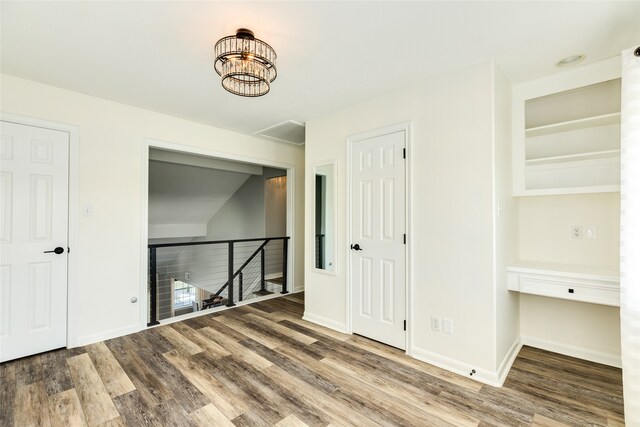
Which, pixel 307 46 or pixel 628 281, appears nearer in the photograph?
pixel 628 281

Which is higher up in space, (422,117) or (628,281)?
(422,117)

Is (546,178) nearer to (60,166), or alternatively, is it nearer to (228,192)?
(60,166)

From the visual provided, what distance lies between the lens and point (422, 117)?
2668mm

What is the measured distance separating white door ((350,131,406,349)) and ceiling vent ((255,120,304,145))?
111 cm

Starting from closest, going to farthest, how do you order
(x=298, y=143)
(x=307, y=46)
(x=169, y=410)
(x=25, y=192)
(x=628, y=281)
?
(x=628, y=281) → (x=169, y=410) → (x=307, y=46) → (x=25, y=192) → (x=298, y=143)

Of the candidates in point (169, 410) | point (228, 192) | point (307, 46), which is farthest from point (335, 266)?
point (228, 192)

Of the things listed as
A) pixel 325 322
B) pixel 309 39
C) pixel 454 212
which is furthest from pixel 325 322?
pixel 309 39

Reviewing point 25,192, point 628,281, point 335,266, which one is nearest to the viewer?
point 628,281

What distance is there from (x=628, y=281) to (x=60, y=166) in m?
4.55

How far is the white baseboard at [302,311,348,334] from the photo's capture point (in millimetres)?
3281

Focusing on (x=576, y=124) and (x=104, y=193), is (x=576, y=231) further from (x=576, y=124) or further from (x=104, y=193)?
(x=104, y=193)

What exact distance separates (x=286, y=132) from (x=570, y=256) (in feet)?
11.6

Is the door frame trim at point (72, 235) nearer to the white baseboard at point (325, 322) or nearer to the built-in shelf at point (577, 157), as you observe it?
the white baseboard at point (325, 322)

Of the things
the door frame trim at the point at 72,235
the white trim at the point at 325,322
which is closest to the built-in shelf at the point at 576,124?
the white trim at the point at 325,322
